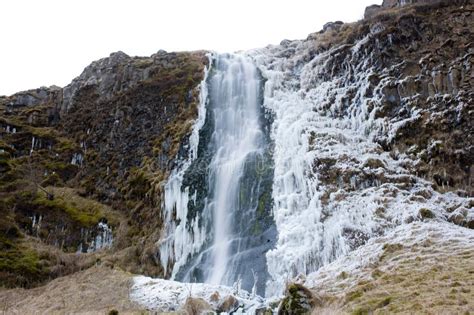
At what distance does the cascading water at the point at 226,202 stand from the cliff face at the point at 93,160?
1.87 meters

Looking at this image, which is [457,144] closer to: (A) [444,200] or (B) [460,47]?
(A) [444,200]

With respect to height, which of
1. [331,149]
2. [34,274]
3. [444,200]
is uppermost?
[331,149]

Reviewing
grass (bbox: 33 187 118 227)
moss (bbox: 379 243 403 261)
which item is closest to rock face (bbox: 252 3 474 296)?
moss (bbox: 379 243 403 261)

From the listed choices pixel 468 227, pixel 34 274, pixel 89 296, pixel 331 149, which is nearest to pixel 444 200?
pixel 468 227

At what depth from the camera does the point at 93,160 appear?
112 ft

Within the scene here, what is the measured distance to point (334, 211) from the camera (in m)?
18.5

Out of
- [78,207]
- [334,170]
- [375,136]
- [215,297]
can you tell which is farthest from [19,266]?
[375,136]

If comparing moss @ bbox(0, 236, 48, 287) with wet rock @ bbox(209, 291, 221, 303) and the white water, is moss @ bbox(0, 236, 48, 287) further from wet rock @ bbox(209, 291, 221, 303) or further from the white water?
wet rock @ bbox(209, 291, 221, 303)

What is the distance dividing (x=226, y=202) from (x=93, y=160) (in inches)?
587

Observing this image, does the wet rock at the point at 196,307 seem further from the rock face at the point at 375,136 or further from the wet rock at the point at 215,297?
the rock face at the point at 375,136

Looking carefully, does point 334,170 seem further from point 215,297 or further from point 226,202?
point 215,297

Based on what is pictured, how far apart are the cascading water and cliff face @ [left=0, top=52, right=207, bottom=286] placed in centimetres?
187

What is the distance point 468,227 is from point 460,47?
34.6 ft

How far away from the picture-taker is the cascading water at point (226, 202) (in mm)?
20078
